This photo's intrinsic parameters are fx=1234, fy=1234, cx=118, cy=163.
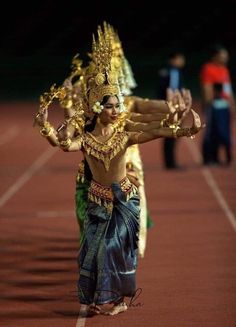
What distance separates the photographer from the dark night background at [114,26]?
49719 millimetres

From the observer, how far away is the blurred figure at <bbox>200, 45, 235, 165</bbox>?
20.6 m

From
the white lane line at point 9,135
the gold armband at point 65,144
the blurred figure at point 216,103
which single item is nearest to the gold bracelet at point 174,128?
the gold armband at point 65,144

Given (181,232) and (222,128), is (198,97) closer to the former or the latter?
(222,128)

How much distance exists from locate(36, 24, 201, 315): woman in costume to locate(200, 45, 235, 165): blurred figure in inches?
445

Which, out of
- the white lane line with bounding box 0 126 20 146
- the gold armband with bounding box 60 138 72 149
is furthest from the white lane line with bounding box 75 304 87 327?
the white lane line with bounding box 0 126 20 146

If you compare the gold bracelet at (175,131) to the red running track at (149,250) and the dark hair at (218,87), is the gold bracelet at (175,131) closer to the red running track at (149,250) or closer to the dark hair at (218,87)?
the red running track at (149,250)

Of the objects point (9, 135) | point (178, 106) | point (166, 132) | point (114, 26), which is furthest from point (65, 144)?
point (114, 26)

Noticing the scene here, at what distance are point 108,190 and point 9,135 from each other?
2170 centimetres

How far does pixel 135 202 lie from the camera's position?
9.27m

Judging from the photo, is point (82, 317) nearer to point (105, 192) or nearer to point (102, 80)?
point (105, 192)

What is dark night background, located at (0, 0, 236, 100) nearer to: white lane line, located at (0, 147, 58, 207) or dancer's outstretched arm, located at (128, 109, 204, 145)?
white lane line, located at (0, 147, 58, 207)

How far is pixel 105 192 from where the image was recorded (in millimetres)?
9180

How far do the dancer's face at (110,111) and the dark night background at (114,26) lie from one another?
38.2 metres

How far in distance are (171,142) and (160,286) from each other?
35.8 ft
